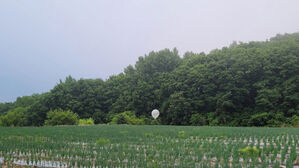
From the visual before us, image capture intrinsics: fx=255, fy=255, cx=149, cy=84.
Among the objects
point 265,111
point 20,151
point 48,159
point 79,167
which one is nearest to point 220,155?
point 79,167

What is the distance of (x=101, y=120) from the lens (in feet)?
112

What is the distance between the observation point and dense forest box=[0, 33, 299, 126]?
77.4 ft

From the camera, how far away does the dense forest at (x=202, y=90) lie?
77.4 ft

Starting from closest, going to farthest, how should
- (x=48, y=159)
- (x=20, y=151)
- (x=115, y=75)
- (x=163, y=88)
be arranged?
(x=48, y=159) → (x=20, y=151) → (x=163, y=88) → (x=115, y=75)

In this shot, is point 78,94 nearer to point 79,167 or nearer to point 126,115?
point 126,115

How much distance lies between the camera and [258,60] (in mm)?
25219

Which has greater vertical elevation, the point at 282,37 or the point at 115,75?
the point at 282,37

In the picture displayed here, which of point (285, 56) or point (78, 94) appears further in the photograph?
point (78, 94)

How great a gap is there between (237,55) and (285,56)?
4.54 meters

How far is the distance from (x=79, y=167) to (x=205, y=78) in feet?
78.1

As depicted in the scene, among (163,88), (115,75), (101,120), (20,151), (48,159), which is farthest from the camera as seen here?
(115,75)

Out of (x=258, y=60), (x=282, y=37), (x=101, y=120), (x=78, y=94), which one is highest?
(x=282, y=37)

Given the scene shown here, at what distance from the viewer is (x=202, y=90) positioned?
27.8m

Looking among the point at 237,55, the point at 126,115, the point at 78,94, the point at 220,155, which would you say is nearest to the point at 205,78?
the point at 237,55
